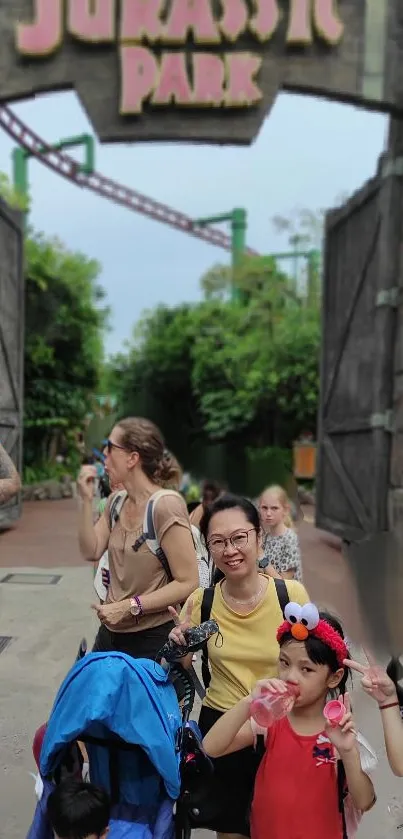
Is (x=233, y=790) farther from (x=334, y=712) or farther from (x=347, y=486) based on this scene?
(x=347, y=486)

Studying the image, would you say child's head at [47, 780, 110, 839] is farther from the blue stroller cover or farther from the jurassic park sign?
the jurassic park sign

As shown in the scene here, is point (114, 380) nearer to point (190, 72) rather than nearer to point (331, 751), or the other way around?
point (190, 72)

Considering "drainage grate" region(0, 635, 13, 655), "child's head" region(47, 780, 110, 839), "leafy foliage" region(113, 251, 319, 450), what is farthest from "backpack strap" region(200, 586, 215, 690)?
"leafy foliage" region(113, 251, 319, 450)

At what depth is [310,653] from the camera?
5.18ft

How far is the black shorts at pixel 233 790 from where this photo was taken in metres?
1.83

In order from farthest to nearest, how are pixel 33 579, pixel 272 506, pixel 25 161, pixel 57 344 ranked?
pixel 25 161 → pixel 57 344 → pixel 33 579 → pixel 272 506

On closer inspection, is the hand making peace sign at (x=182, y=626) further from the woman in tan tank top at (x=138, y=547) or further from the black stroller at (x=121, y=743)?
the woman in tan tank top at (x=138, y=547)

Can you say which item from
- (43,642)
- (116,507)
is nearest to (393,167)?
(43,642)

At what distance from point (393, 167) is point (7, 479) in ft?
18.9

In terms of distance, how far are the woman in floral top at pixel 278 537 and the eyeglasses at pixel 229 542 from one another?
158 cm

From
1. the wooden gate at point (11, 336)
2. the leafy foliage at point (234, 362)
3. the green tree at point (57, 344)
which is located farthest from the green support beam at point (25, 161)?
the wooden gate at point (11, 336)

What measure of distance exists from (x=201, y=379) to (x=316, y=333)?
5.07 meters

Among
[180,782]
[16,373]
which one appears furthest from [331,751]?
[16,373]

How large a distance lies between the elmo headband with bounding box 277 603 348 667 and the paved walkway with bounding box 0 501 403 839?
0.05 metres
